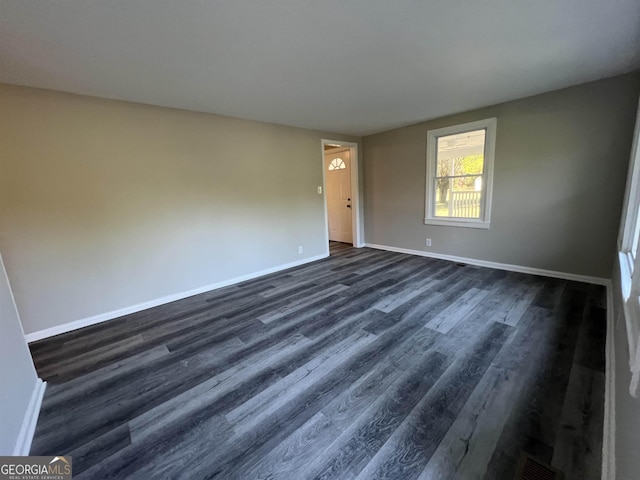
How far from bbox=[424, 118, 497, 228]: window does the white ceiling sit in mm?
848

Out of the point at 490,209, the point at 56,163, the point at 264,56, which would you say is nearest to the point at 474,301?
the point at 490,209

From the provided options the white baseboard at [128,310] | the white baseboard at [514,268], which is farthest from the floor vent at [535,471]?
the white baseboard at [128,310]

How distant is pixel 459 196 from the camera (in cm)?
424

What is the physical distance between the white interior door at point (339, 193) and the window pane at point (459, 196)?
6.76 ft

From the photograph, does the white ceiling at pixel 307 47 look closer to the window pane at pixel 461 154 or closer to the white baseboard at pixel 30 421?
the window pane at pixel 461 154

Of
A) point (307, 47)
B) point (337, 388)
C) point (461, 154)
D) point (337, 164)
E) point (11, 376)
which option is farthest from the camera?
point (337, 164)

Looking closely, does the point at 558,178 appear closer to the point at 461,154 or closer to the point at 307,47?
the point at 461,154

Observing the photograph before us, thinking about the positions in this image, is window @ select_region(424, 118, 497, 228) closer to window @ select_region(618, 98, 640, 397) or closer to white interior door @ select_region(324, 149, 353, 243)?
window @ select_region(618, 98, 640, 397)

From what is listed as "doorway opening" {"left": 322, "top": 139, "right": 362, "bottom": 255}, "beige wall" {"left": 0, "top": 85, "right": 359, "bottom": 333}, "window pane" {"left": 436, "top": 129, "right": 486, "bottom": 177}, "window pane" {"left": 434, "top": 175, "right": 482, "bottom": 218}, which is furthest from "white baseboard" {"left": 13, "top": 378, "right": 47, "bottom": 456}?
"window pane" {"left": 436, "top": 129, "right": 486, "bottom": 177}

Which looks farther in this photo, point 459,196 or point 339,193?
point 339,193

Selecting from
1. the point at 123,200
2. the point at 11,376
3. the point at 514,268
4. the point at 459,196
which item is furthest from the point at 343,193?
→ the point at 11,376

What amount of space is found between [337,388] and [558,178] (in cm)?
374

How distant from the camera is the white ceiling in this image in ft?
5.16

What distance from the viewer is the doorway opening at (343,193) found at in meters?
5.48
